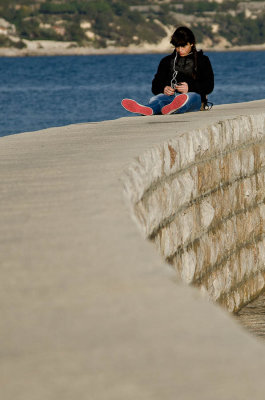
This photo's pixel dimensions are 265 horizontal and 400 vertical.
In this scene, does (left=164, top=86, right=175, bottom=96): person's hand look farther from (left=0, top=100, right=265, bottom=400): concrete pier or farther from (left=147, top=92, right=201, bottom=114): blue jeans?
(left=0, top=100, right=265, bottom=400): concrete pier

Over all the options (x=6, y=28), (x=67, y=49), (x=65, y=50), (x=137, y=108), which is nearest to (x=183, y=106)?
(x=137, y=108)

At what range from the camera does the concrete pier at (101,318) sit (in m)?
2.14

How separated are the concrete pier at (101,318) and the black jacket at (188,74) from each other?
224 inches

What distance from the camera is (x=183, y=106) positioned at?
9.33m

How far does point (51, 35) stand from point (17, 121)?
94.1 metres

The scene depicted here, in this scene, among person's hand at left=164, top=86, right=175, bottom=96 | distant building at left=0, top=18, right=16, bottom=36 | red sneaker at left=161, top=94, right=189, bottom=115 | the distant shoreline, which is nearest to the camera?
red sneaker at left=161, top=94, right=189, bottom=115

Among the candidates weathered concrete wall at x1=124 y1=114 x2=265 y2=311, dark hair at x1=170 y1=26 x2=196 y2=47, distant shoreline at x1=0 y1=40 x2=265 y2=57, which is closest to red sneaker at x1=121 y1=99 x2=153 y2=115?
dark hair at x1=170 y1=26 x2=196 y2=47

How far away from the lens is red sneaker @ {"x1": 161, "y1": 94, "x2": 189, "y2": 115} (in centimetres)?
927

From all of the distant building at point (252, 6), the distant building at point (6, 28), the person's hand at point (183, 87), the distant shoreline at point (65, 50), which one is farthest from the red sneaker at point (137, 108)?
the distant building at point (252, 6)

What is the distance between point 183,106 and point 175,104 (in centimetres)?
10

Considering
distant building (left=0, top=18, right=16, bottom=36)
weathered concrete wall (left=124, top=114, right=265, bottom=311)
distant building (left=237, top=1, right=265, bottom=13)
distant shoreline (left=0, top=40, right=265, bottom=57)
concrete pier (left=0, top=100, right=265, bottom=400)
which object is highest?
concrete pier (left=0, top=100, right=265, bottom=400)

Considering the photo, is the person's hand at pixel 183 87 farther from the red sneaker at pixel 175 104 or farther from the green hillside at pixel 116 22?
the green hillside at pixel 116 22

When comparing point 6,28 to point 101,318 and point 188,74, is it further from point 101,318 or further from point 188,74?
point 101,318

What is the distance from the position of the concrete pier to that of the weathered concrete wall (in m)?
0.87
